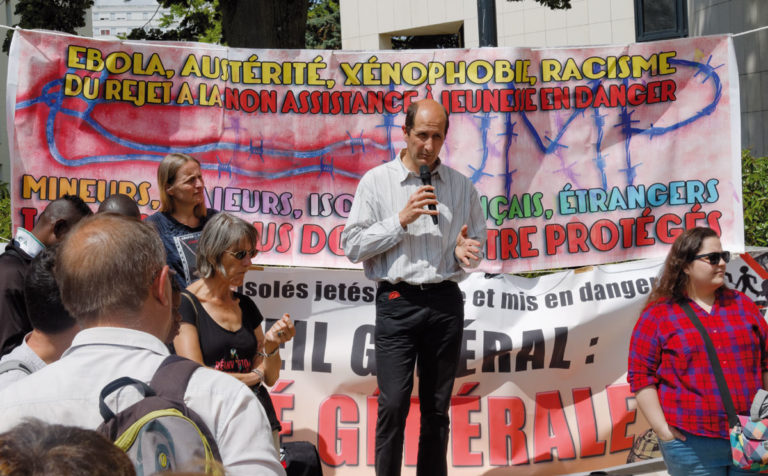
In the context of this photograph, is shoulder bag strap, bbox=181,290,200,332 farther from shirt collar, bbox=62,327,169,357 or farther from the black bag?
shirt collar, bbox=62,327,169,357

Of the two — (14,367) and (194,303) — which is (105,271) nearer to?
(14,367)

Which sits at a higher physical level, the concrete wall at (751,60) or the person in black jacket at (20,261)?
the concrete wall at (751,60)

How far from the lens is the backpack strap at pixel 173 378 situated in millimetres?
1863

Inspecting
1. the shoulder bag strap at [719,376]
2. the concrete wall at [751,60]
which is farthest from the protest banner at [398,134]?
the concrete wall at [751,60]

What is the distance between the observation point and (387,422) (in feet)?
15.9

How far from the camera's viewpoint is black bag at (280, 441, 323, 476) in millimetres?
4387

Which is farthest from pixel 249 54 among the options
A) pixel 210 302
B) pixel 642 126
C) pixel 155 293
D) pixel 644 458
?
pixel 155 293

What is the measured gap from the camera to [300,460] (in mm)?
4438

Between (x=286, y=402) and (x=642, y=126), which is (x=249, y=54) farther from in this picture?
(x=642, y=126)

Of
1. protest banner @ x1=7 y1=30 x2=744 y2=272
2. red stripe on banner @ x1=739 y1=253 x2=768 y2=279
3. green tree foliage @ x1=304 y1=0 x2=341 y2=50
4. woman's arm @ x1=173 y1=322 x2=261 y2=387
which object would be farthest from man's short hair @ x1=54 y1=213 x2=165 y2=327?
green tree foliage @ x1=304 y1=0 x2=341 y2=50

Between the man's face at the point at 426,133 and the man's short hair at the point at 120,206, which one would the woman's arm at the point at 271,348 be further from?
the man's face at the point at 426,133

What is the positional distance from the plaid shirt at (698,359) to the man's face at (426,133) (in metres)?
1.41

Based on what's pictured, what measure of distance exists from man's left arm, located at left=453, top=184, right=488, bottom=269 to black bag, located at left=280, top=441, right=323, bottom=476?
1217 mm

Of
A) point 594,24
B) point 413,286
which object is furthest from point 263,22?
point 594,24
